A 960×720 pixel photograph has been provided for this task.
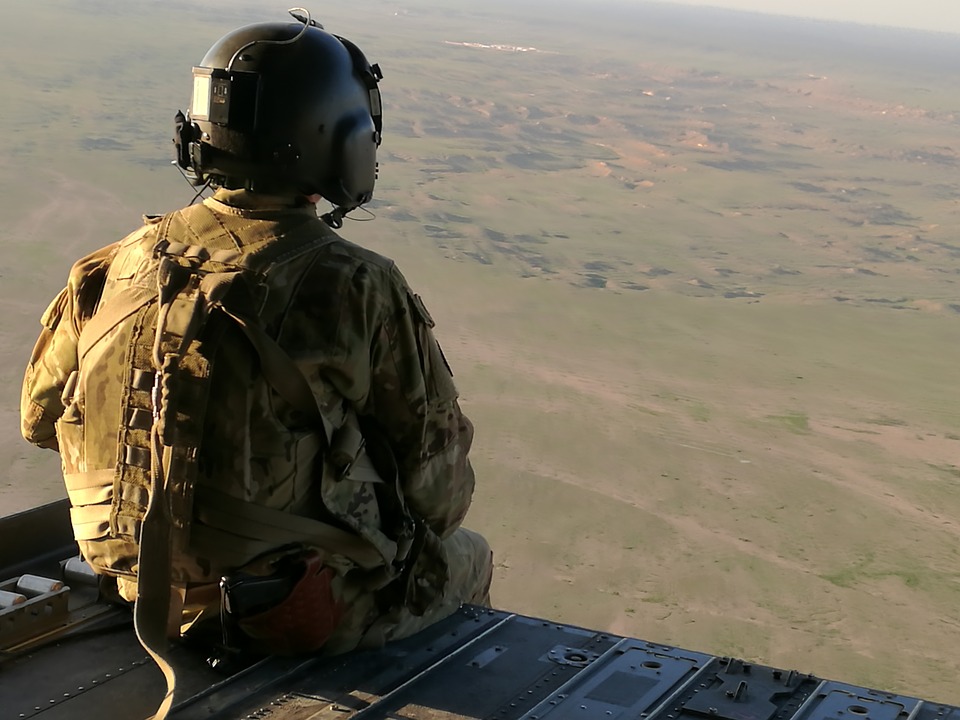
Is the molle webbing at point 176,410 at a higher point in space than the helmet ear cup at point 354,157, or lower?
lower

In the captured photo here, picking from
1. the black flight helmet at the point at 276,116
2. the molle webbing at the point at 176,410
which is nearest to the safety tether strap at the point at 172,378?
the molle webbing at the point at 176,410

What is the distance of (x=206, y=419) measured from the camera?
2777mm

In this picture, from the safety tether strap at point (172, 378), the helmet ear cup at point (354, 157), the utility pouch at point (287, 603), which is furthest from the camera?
the helmet ear cup at point (354, 157)

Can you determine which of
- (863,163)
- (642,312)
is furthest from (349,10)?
(642,312)

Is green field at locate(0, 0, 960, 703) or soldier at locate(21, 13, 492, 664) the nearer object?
soldier at locate(21, 13, 492, 664)

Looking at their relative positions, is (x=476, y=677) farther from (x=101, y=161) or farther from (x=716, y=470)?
(x=101, y=161)

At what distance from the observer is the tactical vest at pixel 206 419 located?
2.73 metres

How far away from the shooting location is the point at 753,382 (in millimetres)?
13297

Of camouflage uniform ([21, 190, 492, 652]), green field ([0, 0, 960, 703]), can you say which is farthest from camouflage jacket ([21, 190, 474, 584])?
green field ([0, 0, 960, 703])

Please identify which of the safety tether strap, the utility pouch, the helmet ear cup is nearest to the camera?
the safety tether strap

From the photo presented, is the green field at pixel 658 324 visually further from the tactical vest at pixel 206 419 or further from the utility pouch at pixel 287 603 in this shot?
the tactical vest at pixel 206 419

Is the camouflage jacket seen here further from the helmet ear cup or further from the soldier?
the helmet ear cup

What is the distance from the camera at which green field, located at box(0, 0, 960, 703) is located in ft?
28.5

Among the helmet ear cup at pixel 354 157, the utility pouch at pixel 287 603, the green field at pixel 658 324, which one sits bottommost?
the green field at pixel 658 324
